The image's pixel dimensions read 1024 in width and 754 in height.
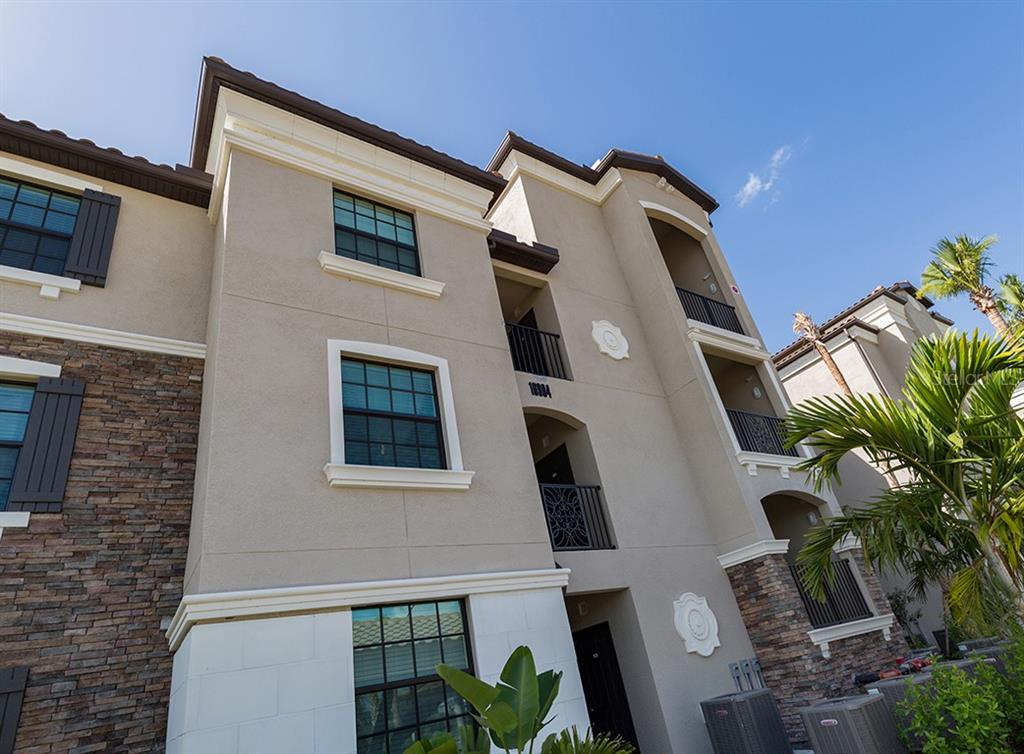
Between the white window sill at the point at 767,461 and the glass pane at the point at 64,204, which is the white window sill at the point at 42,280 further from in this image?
the white window sill at the point at 767,461

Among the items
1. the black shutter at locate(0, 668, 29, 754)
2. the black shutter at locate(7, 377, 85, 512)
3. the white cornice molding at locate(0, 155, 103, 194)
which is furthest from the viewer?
the white cornice molding at locate(0, 155, 103, 194)

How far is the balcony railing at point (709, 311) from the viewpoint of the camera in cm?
1327

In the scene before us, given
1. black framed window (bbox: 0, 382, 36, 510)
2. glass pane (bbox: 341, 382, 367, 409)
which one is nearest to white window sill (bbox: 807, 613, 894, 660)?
glass pane (bbox: 341, 382, 367, 409)

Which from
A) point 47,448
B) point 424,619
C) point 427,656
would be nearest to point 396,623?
point 424,619

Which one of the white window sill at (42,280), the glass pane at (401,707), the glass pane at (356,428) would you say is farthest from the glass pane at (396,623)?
the white window sill at (42,280)

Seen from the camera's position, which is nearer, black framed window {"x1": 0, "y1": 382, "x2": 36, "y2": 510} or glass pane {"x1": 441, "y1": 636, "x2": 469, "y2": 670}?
black framed window {"x1": 0, "y1": 382, "x2": 36, "y2": 510}

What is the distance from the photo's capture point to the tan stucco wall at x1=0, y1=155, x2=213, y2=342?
734cm

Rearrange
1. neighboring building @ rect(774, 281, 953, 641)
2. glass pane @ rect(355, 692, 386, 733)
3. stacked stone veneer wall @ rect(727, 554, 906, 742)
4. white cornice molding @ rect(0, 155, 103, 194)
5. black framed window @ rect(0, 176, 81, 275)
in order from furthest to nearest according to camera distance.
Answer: neighboring building @ rect(774, 281, 953, 641), stacked stone veneer wall @ rect(727, 554, 906, 742), white cornice molding @ rect(0, 155, 103, 194), black framed window @ rect(0, 176, 81, 275), glass pane @ rect(355, 692, 386, 733)

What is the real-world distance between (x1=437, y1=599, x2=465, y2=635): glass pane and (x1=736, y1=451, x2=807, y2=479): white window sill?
634 cm

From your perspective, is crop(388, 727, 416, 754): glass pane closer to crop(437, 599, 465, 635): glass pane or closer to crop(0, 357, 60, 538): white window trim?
crop(437, 599, 465, 635): glass pane

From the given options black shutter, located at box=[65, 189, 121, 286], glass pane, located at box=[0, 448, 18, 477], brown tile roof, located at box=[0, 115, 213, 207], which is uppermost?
brown tile roof, located at box=[0, 115, 213, 207]

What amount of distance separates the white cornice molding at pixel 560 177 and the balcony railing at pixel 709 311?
11.0 ft

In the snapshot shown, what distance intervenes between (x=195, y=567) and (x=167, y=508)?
147 centimetres

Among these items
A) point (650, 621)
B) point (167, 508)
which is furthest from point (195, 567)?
point (650, 621)
